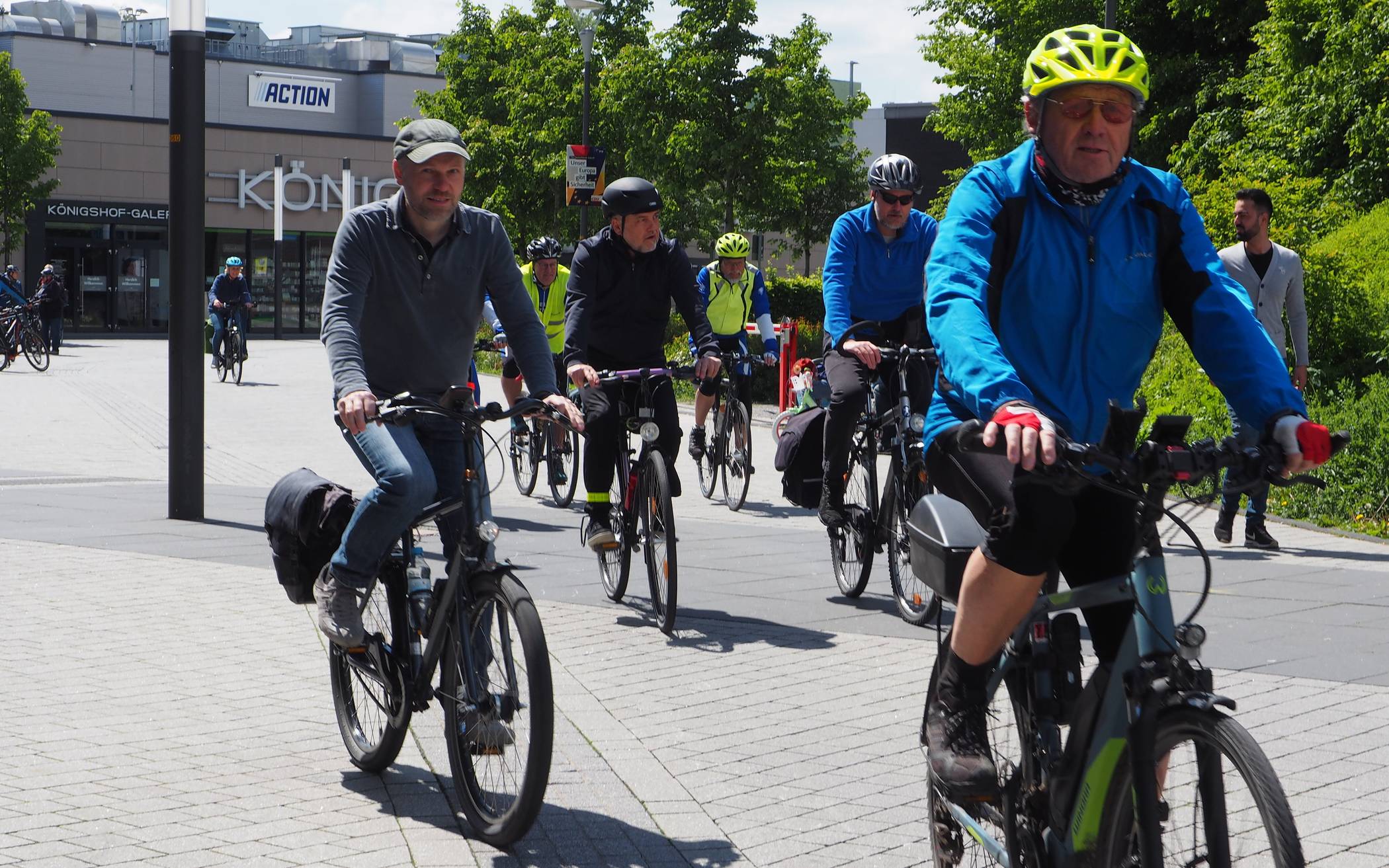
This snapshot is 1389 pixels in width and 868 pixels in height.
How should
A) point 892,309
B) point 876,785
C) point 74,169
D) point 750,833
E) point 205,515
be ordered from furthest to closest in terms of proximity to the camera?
point 74,169, point 205,515, point 892,309, point 876,785, point 750,833

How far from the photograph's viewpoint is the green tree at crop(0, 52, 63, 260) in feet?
143

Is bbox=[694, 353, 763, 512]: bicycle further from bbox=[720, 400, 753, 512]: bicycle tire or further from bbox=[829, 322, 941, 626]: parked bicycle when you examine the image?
bbox=[829, 322, 941, 626]: parked bicycle

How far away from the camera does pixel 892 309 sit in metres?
7.82

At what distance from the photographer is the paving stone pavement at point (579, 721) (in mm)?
4281

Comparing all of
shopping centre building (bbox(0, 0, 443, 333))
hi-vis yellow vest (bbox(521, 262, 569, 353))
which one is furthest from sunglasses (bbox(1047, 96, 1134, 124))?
shopping centre building (bbox(0, 0, 443, 333))

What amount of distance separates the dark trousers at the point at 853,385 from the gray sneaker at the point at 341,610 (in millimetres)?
3273

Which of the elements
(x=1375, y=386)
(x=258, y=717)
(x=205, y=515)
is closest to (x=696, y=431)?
(x=205, y=515)

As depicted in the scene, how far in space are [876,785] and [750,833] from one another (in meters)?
0.58

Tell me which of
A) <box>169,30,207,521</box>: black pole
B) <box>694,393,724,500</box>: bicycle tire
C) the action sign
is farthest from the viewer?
the action sign

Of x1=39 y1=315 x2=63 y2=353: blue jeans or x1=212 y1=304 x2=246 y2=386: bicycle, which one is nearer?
x1=212 y1=304 x2=246 y2=386: bicycle

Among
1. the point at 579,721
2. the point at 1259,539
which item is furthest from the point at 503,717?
the point at 1259,539

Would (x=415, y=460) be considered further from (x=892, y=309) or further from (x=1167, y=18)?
(x=1167, y=18)

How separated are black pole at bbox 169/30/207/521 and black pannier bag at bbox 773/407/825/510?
4133 millimetres

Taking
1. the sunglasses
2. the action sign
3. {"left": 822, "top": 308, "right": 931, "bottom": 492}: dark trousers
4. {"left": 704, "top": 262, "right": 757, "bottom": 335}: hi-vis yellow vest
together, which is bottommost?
{"left": 822, "top": 308, "right": 931, "bottom": 492}: dark trousers
